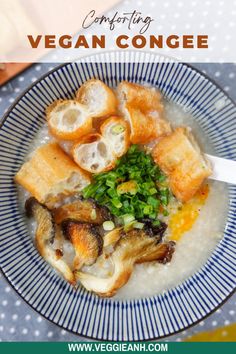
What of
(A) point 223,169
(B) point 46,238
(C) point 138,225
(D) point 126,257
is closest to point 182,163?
(A) point 223,169

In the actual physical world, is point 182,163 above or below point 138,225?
above

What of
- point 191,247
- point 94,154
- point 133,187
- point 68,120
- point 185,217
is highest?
point 68,120

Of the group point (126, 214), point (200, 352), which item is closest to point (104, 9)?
point (126, 214)

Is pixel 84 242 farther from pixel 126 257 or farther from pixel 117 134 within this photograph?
pixel 117 134

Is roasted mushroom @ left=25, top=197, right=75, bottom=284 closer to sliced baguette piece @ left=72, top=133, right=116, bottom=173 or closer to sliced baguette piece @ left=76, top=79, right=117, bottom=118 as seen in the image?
sliced baguette piece @ left=72, top=133, right=116, bottom=173

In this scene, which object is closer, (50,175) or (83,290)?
(50,175)

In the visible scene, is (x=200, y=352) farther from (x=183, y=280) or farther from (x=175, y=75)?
(x=175, y=75)

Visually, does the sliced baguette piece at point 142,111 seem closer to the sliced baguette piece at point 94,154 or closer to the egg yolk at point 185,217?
the sliced baguette piece at point 94,154
